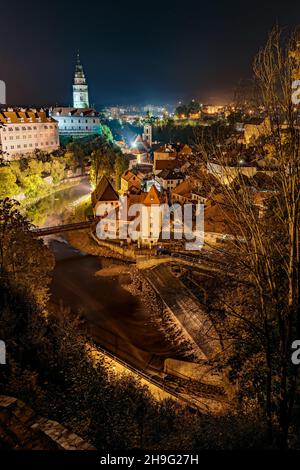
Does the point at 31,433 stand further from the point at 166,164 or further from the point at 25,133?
the point at 25,133

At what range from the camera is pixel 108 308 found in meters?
12.5

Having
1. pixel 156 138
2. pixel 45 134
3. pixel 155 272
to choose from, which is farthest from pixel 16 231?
pixel 156 138

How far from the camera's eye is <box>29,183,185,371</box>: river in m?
10.2

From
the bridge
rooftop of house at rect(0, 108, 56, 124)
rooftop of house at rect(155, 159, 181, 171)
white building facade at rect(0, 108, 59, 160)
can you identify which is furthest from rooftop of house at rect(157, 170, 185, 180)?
rooftop of house at rect(0, 108, 56, 124)

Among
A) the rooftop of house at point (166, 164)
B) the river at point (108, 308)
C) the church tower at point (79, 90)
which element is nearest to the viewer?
the river at point (108, 308)

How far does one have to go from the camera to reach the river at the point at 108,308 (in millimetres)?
10203

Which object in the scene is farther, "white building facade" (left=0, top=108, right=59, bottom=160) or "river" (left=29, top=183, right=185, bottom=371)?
"white building facade" (left=0, top=108, right=59, bottom=160)

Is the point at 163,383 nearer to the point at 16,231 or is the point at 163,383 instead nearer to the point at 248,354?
the point at 248,354

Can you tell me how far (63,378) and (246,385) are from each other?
11.8 ft

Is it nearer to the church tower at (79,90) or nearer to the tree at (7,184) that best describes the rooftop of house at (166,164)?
the tree at (7,184)

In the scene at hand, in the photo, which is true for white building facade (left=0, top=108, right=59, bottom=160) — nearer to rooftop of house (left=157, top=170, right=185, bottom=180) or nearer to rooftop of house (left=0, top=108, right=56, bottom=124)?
rooftop of house (left=0, top=108, right=56, bottom=124)

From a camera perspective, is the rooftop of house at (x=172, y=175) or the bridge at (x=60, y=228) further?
the rooftop of house at (x=172, y=175)

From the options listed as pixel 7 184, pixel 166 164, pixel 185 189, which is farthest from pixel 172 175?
pixel 7 184

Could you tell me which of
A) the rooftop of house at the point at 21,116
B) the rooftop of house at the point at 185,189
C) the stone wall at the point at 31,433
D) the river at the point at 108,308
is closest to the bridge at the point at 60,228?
the river at the point at 108,308
